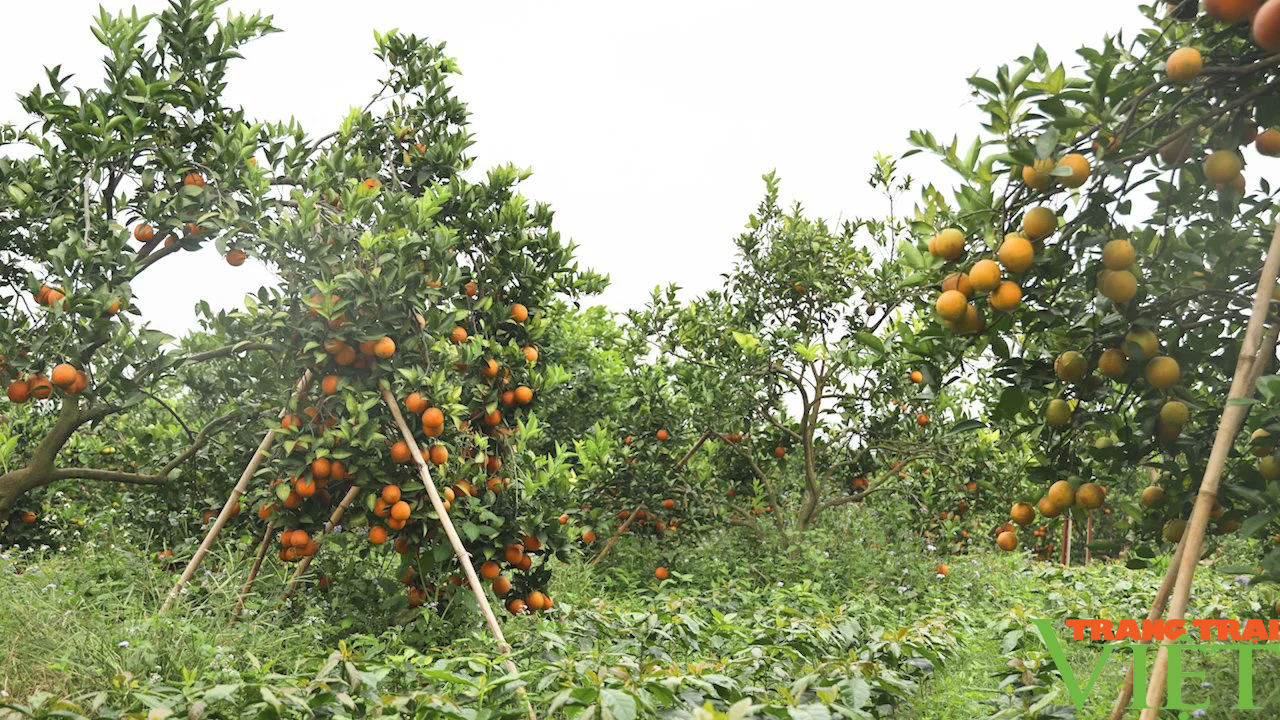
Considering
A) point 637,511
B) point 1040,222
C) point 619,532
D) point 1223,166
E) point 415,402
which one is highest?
point 1223,166

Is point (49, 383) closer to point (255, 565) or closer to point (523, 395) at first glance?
point (255, 565)

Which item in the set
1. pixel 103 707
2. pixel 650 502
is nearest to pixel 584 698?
pixel 103 707

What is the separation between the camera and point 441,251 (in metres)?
4.40

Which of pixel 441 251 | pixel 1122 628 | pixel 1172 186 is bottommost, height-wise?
pixel 1122 628

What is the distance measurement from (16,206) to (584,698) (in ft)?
12.0

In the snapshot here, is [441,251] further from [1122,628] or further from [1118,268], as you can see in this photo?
[1122,628]

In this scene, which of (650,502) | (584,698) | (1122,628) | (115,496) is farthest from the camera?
(115,496)

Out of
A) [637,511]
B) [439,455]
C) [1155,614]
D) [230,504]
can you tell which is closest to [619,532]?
[637,511]

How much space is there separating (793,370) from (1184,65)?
523cm

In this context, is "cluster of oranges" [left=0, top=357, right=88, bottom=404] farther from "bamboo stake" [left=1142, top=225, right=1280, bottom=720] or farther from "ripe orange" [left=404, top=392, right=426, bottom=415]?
"bamboo stake" [left=1142, top=225, right=1280, bottom=720]

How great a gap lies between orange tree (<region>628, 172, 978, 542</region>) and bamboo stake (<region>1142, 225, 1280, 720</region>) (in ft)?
15.3

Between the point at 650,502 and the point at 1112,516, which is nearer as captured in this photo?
the point at 650,502

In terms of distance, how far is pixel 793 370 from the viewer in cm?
743

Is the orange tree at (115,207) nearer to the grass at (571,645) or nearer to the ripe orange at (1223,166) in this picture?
the grass at (571,645)
